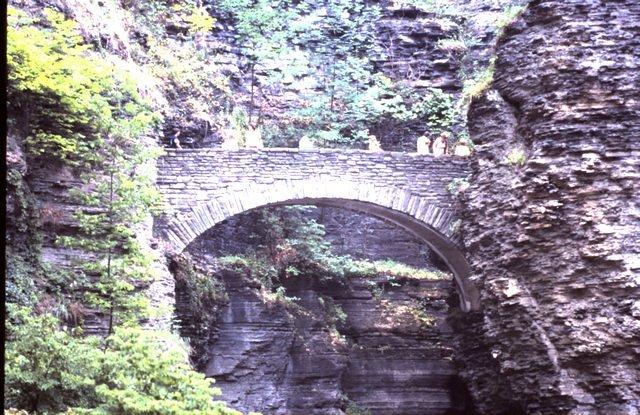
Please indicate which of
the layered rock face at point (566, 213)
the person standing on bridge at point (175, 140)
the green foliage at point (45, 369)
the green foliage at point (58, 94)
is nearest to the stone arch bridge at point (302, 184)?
the person standing on bridge at point (175, 140)

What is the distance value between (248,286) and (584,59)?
26.2 feet

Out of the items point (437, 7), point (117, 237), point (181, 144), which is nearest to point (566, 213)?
point (117, 237)

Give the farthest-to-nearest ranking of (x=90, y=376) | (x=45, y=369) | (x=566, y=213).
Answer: (x=566, y=213), (x=90, y=376), (x=45, y=369)

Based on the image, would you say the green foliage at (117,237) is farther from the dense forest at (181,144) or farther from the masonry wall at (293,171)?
the masonry wall at (293,171)

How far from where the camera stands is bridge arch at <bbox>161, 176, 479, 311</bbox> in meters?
13.3

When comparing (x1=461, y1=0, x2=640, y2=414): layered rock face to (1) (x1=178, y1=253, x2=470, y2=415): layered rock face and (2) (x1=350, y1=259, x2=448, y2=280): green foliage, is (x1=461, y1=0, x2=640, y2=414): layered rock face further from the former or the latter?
(2) (x1=350, y1=259, x2=448, y2=280): green foliage

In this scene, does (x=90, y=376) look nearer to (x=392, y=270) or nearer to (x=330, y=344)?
(x=330, y=344)

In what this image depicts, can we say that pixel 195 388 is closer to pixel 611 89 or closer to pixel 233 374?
pixel 611 89

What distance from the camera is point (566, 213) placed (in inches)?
417

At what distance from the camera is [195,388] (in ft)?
19.8

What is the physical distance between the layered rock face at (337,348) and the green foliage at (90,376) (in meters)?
8.63

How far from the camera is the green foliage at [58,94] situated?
841 centimetres

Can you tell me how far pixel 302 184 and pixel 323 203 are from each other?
97cm

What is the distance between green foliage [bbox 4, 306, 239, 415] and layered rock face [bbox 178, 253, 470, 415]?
8634 millimetres
